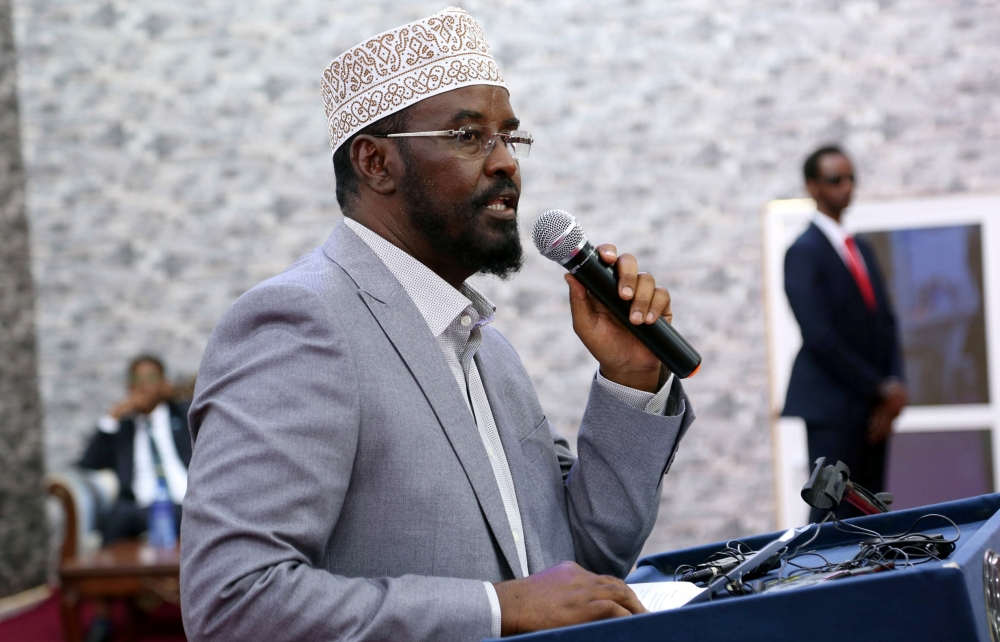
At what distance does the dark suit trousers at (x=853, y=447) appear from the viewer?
13.4ft

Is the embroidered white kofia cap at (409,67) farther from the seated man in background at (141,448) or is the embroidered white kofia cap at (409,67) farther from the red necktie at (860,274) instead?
the seated man in background at (141,448)

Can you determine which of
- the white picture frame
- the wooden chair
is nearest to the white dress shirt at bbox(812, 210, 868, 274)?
the white picture frame

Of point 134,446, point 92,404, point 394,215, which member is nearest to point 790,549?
point 394,215

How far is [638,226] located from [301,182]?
201 cm

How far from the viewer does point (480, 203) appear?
139 centimetres

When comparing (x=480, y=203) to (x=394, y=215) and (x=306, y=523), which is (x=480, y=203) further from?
(x=306, y=523)

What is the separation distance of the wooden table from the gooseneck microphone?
11.5ft

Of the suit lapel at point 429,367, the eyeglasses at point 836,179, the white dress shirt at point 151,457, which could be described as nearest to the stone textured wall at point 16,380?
the white dress shirt at point 151,457

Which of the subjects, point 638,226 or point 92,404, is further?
point 92,404

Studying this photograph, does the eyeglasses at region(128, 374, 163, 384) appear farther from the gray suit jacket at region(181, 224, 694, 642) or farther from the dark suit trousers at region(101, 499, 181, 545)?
the gray suit jacket at region(181, 224, 694, 642)

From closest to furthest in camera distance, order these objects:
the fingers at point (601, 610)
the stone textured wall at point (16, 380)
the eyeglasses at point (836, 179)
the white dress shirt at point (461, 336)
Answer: the fingers at point (601, 610)
the white dress shirt at point (461, 336)
the eyeglasses at point (836, 179)
the stone textured wall at point (16, 380)

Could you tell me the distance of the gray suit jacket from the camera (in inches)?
40.7

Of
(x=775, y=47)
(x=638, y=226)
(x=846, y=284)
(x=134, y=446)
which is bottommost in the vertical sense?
(x=134, y=446)

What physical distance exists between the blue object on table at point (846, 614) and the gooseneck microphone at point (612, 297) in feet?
1.70
